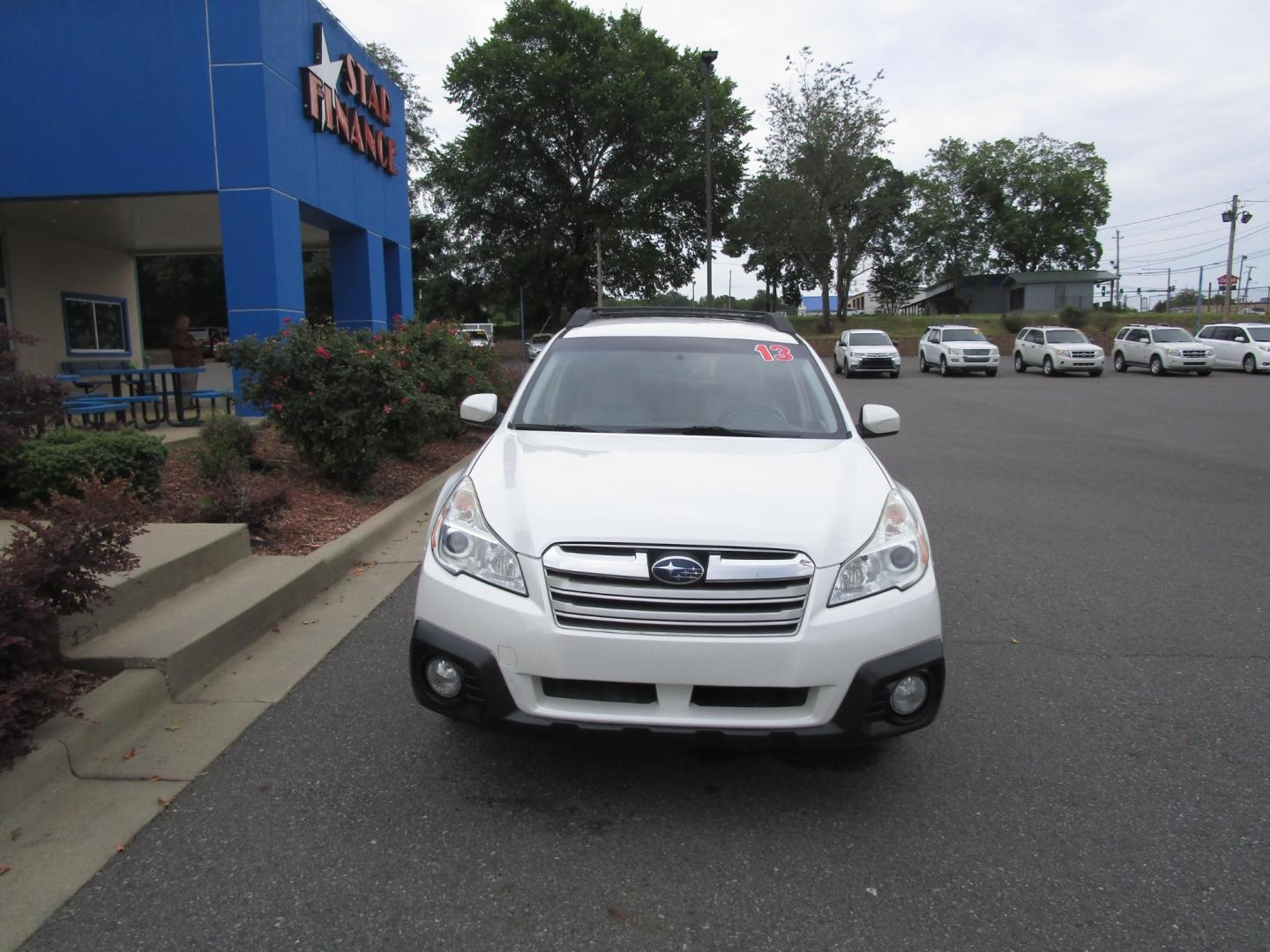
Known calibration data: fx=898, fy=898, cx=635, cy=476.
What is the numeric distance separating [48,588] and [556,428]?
2142mm

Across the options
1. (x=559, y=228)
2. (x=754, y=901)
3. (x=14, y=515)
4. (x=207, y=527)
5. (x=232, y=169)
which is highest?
(x=559, y=228)

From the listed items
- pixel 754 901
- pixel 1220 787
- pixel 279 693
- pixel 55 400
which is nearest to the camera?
pixel 754 901

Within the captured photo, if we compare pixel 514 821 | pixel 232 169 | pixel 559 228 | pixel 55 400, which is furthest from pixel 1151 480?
pixel 559 228

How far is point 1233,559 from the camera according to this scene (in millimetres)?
6629

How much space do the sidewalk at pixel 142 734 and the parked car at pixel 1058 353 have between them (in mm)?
28557

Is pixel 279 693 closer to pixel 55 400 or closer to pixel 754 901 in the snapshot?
pixel 754 901

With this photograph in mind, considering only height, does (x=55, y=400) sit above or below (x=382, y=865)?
above

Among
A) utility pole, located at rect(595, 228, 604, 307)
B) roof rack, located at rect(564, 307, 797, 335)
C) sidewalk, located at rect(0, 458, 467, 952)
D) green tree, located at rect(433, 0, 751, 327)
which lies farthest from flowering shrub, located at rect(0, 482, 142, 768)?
green tree, located at rect(433, 0, 751, 327)

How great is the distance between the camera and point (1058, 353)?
1160 inches

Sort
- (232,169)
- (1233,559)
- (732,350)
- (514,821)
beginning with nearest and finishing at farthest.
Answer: (514,821)
(732,350)
(1233,559)
(232,169)

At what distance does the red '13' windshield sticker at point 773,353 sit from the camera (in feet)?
15.8

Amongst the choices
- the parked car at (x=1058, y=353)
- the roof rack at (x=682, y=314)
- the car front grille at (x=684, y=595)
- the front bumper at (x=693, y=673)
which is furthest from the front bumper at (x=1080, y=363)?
the car front grille at (x=684, y=595)

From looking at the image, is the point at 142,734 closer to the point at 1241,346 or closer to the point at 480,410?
the point at 480,410

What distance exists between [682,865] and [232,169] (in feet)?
39.5
